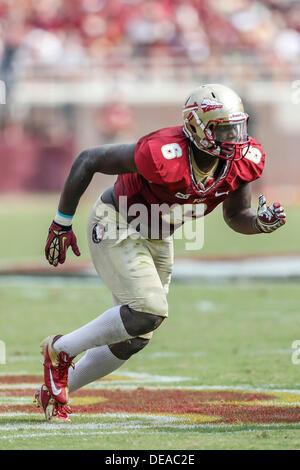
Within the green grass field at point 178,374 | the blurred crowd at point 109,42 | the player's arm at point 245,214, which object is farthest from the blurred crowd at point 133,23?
the player's arm at point 245,214

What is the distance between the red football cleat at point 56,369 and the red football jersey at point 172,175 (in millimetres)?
831

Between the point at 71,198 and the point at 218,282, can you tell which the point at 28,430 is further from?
the point at 218,282

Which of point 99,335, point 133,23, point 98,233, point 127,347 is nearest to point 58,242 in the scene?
point 98,233

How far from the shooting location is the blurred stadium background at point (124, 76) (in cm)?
2702

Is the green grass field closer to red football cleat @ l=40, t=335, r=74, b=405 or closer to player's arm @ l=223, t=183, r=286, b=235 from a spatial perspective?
red football cleat @ l=40, t=335, r=74, b=405

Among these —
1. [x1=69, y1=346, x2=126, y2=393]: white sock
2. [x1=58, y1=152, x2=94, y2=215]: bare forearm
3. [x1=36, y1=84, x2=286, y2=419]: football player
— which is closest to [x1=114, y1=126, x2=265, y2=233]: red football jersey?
[x1=36, y1=84, x2=286, y2=419]: football player

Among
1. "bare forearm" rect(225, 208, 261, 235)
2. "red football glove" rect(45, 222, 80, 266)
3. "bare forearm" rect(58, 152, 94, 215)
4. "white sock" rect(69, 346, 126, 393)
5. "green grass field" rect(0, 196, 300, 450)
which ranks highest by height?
"bare forearm" rect(58, 152, 94, 215)

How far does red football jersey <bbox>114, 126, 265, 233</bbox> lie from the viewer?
4.73 metres

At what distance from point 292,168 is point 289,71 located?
3.19 meters

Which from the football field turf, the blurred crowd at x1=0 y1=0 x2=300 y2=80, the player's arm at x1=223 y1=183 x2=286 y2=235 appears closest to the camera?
the football field turf

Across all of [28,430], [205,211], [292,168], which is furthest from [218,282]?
[292,168]

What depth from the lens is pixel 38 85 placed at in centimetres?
3394

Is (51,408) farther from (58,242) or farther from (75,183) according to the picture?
(75,183)

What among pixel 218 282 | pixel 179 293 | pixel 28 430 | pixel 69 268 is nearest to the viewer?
pixel 28 430
